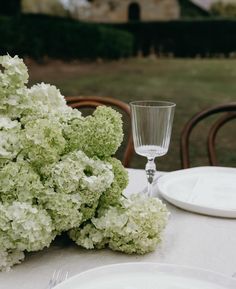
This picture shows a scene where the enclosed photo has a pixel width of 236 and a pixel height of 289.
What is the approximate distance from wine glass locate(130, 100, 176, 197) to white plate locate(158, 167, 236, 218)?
103 millimetres

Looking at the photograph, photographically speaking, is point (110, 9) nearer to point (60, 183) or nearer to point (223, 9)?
point (223, 9)

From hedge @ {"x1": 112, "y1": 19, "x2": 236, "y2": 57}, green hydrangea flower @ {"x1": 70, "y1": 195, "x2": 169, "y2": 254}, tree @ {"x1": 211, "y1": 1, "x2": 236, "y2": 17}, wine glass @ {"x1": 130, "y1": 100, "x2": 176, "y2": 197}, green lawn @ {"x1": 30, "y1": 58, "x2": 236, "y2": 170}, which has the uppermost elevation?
tree @ {"x1": 211, "y1": 1, "x2": 236, "y2": 17}

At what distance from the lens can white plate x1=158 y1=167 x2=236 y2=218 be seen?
0.88 meters

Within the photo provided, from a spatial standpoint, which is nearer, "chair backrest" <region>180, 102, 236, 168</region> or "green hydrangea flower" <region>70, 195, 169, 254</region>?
"green hydrangea flower" <region>70, 195, 169, 254</region>

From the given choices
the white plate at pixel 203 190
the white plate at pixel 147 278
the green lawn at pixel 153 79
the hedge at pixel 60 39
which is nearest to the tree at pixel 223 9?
the green lawn at pixel 153 79

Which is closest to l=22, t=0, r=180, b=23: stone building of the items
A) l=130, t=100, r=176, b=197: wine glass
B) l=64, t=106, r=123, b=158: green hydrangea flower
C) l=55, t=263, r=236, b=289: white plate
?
l=130, t=100, r=176, b=197: wine glass

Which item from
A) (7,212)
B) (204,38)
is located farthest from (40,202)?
(204,38)

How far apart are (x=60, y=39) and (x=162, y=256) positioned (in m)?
5.87

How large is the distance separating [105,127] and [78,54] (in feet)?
19.6

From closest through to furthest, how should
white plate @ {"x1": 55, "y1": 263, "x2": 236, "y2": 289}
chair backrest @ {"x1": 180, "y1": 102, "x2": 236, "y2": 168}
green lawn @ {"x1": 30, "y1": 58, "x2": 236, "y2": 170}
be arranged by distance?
white plate @ {"x1": 55, "y1": 263, "x2": 236, "y2": 289}, chair backrest @ {"x1": 180, "y1": 102, "x2": 236, "y2": 168}, green lawn @ {"x1": 30, "y1": 58, "x2": 236, "y2": 170}

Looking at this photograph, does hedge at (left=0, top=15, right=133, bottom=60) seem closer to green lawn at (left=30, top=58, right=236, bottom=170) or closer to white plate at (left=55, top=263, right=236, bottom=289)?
green lawn at (left=30, top=58, right=236, bottom=170)

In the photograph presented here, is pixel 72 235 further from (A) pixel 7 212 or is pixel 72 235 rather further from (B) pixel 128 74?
(B) pixel 128 74

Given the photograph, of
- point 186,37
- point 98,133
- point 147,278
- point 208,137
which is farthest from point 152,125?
point 186,37

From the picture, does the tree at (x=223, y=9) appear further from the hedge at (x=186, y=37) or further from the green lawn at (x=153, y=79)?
the green lawn at (x=153, y=79)
